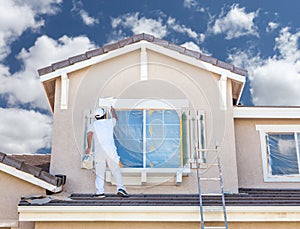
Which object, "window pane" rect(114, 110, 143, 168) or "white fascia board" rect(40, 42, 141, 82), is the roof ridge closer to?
"white fascia board" rect(40, 42, 141, 82)

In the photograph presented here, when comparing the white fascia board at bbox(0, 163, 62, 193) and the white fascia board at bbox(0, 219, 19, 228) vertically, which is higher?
the white fascia board at bbox(0, 163, 62, 193)

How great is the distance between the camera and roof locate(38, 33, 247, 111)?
10.4 metres

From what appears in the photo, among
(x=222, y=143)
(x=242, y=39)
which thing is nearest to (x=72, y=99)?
(x=222, y=143)

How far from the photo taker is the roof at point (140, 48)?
408 inches

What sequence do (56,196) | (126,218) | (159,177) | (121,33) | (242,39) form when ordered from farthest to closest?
(242,39) → (121,33) → (159,177) → (56,196) → (126,218)

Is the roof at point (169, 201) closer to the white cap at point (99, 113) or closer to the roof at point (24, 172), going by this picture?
the roof at point (24, 172)

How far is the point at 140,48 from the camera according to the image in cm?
1074

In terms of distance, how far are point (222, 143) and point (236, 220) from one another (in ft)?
9.08

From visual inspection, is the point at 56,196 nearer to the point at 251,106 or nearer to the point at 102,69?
the point at 102,69

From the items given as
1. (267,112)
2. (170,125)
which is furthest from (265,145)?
(170,125)

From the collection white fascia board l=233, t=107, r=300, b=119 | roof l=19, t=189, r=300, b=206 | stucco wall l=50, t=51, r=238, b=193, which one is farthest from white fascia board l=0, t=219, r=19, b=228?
white fascia board l=233, t=107, r=300, b=119

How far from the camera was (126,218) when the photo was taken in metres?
7.48

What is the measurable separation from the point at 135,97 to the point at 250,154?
10.8ft

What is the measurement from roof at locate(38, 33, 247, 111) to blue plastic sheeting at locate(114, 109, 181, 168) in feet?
4.93
